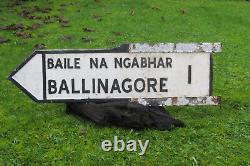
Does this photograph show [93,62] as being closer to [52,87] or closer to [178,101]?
[52,87]

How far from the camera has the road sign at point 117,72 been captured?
20.3 ft

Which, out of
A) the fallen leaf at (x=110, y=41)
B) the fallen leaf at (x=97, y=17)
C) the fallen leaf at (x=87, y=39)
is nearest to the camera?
the fallen leaf at (x=110, y=41)

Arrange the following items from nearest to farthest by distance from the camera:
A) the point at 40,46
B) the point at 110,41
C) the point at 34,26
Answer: the point at 40,46
the point at 110,41
the point at 34,26

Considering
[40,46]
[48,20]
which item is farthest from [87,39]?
[48,20]

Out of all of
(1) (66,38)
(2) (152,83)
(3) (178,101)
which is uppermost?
(2) (152,83)

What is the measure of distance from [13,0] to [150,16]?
6102 millimetres

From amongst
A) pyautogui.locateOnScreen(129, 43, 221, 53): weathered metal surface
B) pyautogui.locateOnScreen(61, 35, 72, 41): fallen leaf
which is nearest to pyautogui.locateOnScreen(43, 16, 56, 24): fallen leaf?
pyautogui.locateOnScreen(61, 35, 72, 41): fallen leaf

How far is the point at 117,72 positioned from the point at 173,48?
2.57ft

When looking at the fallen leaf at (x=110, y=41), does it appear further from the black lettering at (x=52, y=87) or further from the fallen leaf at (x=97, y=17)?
the black lettering at (x=52, y=87)

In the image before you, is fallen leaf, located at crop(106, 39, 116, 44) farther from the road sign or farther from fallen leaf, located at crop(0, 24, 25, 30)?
the road sign

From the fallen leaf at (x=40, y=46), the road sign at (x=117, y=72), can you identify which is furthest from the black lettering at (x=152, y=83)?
the fallen leaf at (x=40, y=46)

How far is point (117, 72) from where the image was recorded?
619 centimetres

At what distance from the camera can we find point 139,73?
Result: 6191 mm

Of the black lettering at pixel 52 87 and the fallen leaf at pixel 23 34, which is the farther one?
the fallen leaf at pixel 23 34
